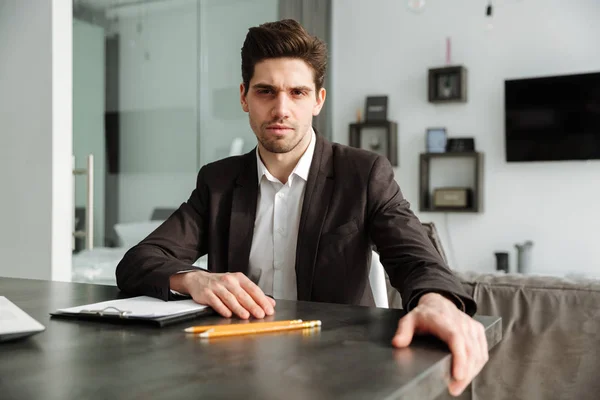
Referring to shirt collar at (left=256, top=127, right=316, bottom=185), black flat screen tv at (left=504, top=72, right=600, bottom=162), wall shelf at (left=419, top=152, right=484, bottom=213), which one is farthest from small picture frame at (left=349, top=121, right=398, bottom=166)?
shirt collar at (left=256, top=127, right=316, bottom=185)

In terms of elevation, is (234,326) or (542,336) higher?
(234,326)

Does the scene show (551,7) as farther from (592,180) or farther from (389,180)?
(389,180)

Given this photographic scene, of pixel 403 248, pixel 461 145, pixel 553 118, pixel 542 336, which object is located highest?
pixel 553 118

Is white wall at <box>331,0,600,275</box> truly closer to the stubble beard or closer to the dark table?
the stubble beard

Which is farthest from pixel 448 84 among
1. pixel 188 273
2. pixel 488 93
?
pixel 188 273

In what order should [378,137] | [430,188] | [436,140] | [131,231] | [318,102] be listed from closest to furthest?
[318,102] → [131,231] → [436,140] → [430,188] → [378,137]

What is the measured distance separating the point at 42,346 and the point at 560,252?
180 inches

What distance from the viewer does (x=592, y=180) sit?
4.57 m

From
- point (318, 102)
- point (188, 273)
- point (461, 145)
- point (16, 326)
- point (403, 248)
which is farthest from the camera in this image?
point (461, 145)

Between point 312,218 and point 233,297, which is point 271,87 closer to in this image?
point 312,218

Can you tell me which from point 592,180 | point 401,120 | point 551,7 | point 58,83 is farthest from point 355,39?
point 58,83

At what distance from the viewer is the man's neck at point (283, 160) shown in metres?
1.64

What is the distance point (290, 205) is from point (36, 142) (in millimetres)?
1653

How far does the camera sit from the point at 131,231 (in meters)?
3.24
